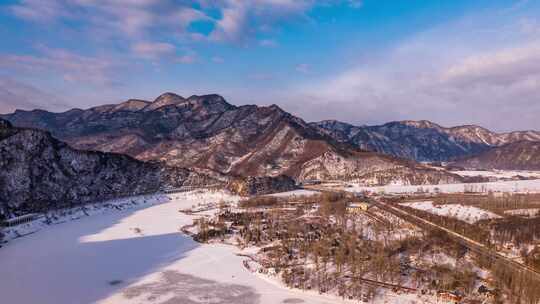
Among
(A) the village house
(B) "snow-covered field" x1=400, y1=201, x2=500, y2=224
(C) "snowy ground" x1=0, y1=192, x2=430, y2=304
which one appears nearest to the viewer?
(C) "snowy ground" x1=0, y1=192, x2=430, y2=304

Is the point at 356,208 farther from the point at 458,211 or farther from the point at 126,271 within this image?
the point at 126,271

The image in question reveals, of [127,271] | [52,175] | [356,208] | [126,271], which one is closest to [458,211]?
[356,208]

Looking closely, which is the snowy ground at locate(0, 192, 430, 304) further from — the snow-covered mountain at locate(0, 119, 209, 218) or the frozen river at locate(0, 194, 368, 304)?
the snow-covered mountain at locate(0, 119, 209, 218)

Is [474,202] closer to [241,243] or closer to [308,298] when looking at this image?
[241,243]

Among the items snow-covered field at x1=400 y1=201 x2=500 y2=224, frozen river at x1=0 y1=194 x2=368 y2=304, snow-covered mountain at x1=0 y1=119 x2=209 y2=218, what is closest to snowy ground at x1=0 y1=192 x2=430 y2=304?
frozen river at x1=0 y1=194 x2=368 y2=304

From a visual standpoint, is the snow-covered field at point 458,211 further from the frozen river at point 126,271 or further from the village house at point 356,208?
the frozen river at point 126,271
